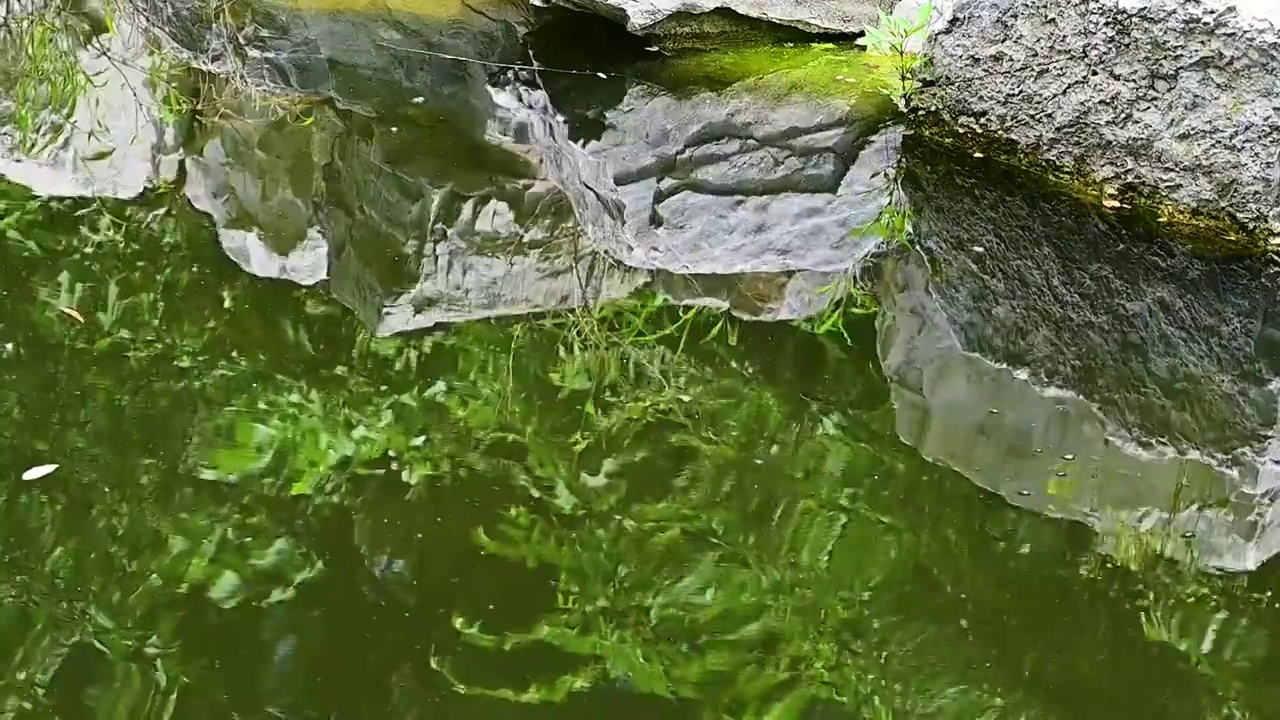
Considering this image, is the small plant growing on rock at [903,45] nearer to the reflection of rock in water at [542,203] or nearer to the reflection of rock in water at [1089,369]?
the reflection of rock in water at [542,203]

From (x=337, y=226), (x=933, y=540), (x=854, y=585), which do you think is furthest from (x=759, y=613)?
(x=337, y=226)

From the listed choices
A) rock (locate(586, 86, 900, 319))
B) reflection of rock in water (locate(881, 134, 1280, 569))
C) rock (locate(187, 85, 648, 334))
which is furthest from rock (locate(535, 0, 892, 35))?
reflection of rock in water (locate(881, 134, 1280, 569))

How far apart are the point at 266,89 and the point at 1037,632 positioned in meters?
2.66

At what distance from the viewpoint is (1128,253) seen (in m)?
2.62

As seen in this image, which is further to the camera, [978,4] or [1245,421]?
[978,4]

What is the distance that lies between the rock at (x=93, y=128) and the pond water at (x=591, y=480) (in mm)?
122

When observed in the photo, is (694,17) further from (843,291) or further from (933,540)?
(933,540)

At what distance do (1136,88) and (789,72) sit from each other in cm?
115

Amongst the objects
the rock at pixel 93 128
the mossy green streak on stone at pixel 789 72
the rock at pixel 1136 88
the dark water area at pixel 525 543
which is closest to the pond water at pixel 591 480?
the dark water area at pixel 525 543

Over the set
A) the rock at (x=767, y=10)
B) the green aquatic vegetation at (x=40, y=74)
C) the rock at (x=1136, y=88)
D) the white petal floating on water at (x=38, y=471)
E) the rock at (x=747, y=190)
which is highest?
the rock at (x=1136, y=88)

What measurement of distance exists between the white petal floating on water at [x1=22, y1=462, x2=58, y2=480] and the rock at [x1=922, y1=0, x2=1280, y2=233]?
2411 millimetres

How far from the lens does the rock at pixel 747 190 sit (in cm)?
240

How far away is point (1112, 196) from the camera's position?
293cm

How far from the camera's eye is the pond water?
1.48m
